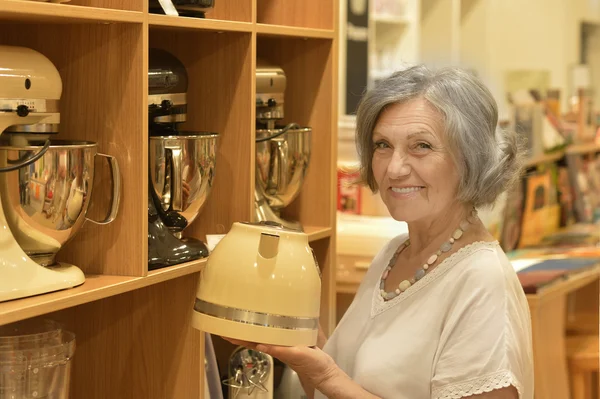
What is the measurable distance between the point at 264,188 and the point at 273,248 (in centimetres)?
53

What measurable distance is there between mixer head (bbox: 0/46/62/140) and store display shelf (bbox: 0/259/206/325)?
0.81 ft

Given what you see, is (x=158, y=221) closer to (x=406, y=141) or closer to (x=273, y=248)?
(x=273, y=248)

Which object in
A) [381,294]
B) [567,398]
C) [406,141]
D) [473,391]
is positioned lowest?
[567,398]

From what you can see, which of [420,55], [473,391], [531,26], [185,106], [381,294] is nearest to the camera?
[473,391]

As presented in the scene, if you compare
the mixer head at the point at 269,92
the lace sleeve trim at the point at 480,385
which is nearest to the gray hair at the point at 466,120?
the mixer head at the point at 269,92

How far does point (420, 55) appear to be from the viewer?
16.9 ft

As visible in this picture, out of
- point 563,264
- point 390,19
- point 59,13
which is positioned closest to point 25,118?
point 59,13

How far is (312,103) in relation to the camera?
87.0 inches

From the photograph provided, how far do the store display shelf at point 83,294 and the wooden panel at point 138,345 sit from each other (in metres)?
0.12

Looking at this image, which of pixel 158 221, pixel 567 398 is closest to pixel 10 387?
pixel 158 221

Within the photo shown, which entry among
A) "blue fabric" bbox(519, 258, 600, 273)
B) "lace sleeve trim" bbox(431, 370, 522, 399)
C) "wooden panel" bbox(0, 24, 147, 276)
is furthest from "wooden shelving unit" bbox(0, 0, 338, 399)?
"blue fabric" bbox(519, 258, 600, 273)

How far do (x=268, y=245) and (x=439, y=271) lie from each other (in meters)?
0.42

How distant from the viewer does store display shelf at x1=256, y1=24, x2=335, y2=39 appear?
1888 millimetres

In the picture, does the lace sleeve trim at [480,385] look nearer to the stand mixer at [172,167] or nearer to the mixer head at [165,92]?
the stand mixer at [172,167]
